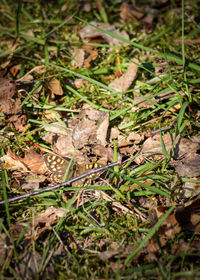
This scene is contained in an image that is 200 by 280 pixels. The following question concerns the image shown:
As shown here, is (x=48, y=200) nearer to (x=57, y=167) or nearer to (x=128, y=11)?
(x=57, y=167)

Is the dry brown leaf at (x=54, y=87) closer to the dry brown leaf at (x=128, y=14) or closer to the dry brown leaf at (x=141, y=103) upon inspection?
the dry brown leaf at (x=141, y=103)

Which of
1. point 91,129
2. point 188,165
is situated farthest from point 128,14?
point 188,165

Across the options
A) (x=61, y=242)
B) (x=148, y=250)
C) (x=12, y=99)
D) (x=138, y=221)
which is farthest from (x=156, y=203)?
(x=12, y=99)

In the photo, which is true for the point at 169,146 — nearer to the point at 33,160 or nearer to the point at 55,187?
the point at 55,187

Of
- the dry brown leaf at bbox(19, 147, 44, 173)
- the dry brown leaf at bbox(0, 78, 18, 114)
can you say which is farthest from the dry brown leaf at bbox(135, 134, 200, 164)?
the dry brown leaf at bbox(0, 78, 18, 114)

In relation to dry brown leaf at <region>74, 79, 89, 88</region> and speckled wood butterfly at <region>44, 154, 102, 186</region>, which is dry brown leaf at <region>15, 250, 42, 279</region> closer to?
speckled wood butterfly at <region>44, 154, 102, 186</region>
